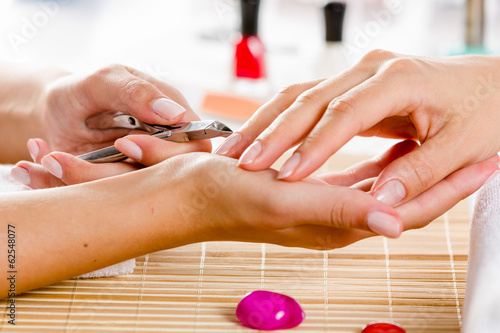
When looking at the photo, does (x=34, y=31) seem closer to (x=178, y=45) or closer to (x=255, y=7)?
(x=178, y=45)

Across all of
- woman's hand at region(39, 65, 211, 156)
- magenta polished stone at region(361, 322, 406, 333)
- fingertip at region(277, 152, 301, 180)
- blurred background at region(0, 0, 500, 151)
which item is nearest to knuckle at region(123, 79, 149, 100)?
woman's hand at region(39, 65, 211, 156)

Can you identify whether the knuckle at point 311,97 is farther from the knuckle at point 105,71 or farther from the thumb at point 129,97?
the knuckle at point 105,71

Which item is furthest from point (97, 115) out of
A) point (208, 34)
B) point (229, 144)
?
point (208, 34)

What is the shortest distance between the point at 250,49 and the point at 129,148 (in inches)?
27.1

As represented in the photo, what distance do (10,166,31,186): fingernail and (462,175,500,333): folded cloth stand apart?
462mm

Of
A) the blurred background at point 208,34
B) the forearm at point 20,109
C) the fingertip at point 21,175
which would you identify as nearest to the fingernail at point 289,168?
the fingertip at point 21,175

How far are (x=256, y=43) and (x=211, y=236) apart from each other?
31.2 inches

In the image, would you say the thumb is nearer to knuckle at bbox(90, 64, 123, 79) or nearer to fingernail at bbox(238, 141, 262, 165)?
knuckle at bbox(90, 64, 123, 79)

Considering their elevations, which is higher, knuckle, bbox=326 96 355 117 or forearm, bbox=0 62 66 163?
knuckle, bbox=326 96 355 117

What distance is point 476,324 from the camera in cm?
48

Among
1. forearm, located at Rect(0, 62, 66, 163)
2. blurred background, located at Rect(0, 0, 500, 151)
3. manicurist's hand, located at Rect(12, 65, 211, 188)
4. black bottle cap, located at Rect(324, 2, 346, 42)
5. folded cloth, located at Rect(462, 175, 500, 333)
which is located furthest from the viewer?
blurred background, located at Rect(0, 0, 500, 151)

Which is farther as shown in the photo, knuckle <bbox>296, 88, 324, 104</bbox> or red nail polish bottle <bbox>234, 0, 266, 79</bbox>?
red nail polish bottle <bbox>234, 0, 266, 79</bbox>

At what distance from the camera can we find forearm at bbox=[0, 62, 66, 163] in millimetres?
865

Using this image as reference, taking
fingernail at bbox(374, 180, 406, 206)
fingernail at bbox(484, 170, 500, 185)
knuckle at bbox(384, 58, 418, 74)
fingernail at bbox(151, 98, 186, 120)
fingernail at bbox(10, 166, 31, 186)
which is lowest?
fingernail at bbox(484, 170, 500, 185)
